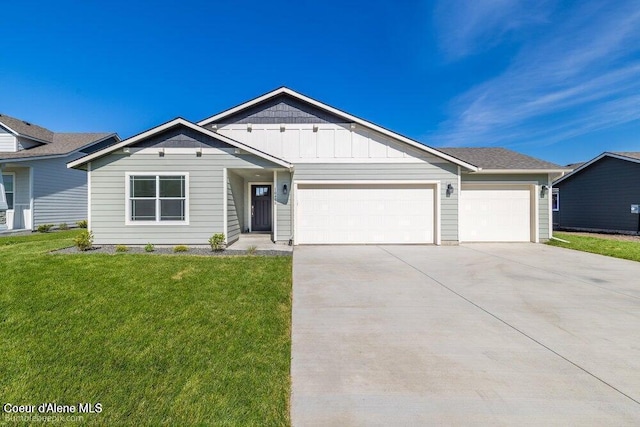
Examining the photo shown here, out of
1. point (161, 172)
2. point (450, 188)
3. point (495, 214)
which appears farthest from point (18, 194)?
point (495, 214)

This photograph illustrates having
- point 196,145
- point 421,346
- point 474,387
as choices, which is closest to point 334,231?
point 196,145

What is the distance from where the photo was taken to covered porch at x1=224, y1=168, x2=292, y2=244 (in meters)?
9.68

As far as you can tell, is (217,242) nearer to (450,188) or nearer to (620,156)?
(450,188)

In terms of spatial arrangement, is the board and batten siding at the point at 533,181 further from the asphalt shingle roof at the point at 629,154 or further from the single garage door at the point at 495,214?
the asphalt shingle roof at the point at 629,154

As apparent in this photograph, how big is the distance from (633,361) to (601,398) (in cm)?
103

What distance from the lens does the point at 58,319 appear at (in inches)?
143

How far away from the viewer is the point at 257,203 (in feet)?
41.3

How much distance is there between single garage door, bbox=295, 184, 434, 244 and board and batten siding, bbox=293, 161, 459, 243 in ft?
1.06

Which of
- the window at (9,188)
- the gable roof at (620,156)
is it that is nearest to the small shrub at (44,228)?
the window at (9,188)

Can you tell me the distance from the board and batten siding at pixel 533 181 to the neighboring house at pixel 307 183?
0.13ft

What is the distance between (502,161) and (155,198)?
1323 cm

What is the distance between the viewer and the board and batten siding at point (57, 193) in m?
13.9

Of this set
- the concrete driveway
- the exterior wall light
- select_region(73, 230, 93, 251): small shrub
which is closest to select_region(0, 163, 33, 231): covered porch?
select_region(73, 230, 93, 251): small shrub

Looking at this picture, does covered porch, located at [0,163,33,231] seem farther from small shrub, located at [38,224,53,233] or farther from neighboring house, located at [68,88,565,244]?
neighboring house, located at [68,88,565,244]
